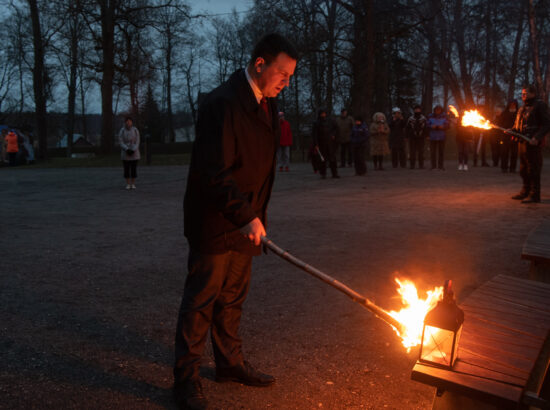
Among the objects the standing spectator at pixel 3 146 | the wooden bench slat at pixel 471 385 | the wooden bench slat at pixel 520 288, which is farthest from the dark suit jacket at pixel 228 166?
the standing spectator at pixel 3 146

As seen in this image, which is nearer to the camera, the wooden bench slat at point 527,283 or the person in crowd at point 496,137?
the wooden bench slat at point 527,283

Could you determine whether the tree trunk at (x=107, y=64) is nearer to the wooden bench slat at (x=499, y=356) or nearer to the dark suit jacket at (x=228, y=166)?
the dark suit jacket at (x=228, y=166)

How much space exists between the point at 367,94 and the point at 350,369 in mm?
22067

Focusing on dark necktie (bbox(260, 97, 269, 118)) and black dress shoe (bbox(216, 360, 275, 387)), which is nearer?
dark necktie (bbox(260, 97, 269, 118))

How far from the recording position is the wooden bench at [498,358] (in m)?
2.10

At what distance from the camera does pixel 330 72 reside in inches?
1120

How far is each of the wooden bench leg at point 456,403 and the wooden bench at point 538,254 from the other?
205 centimetres

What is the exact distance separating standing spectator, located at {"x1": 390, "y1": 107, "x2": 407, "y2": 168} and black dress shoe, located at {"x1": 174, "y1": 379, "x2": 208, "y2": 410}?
17118 millimetres

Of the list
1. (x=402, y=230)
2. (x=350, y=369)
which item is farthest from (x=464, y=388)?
(x=402, y=230)

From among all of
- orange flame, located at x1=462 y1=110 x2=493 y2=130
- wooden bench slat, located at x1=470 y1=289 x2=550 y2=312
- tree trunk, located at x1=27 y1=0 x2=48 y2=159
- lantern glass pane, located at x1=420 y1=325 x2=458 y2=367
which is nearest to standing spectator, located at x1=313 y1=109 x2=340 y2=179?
orange flame, located at x1=462 y1=110 x2=493 y2=130

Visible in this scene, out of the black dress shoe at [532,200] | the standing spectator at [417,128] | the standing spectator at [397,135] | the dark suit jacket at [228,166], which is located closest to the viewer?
the dark suit jacket at [228,166]

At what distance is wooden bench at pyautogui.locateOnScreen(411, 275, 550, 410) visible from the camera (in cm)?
210

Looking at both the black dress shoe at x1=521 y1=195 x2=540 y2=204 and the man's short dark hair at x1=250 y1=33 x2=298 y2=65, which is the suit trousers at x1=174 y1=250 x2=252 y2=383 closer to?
the man's short dark hair at x1=250 y1=33 x2=298 y2=65

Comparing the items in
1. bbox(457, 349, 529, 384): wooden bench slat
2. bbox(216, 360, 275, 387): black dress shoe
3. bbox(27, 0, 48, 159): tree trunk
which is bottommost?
bbox(216, 360, 275, 387): black dress shoe
